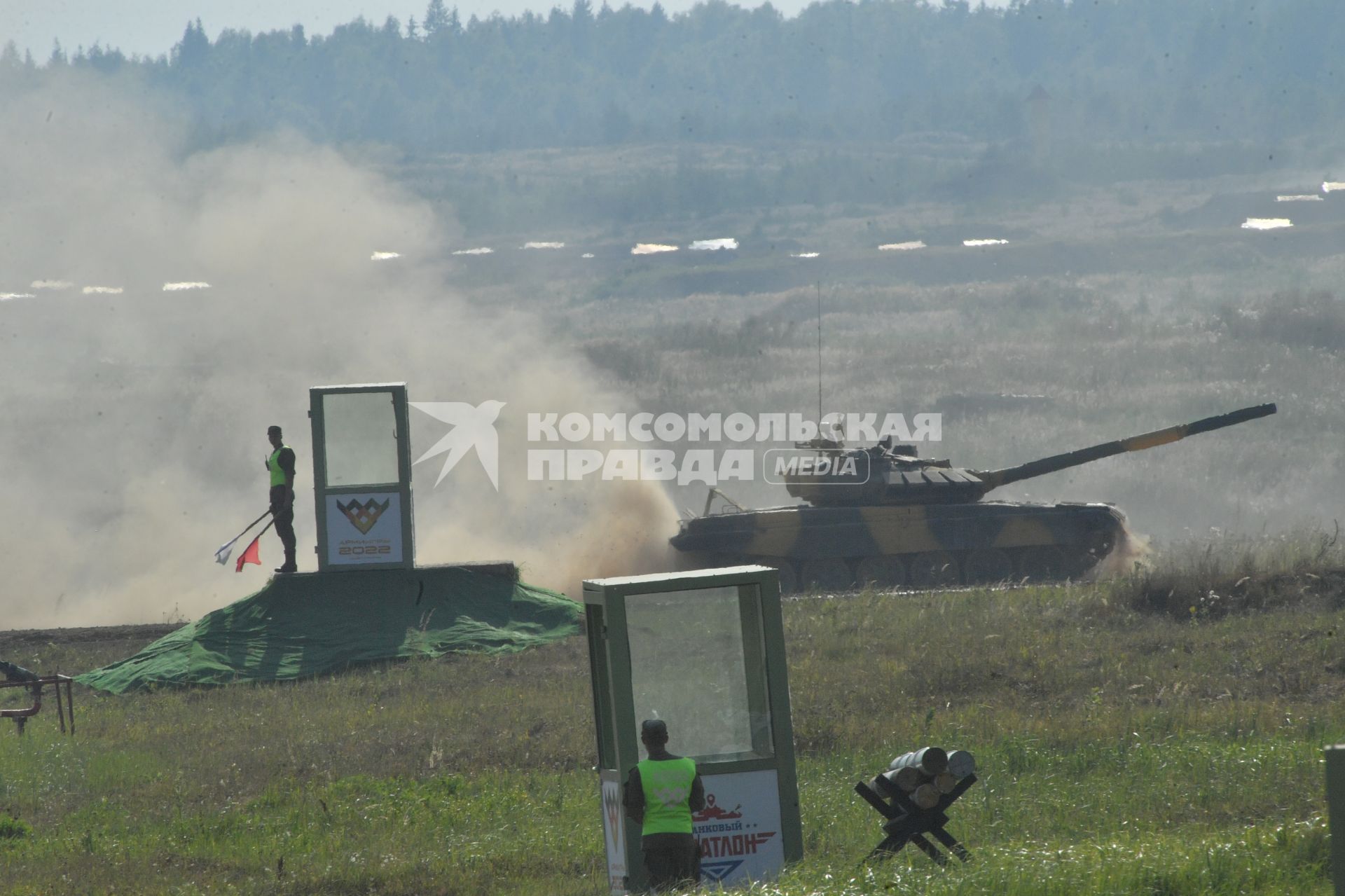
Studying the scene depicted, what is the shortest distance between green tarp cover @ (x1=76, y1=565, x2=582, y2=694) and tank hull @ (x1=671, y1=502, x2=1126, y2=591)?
6.10 m

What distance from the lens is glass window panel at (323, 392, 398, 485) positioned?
19.1 meters

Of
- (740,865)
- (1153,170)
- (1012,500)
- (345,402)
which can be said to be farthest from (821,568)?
(1153,170)

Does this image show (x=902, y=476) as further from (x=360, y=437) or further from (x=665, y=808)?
(x=665, y=808)

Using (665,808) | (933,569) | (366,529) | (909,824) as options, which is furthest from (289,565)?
(909,824)

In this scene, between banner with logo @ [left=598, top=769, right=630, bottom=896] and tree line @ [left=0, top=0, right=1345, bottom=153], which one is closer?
banner with logo @ [left=598, top=769, right=630, bottom=896]

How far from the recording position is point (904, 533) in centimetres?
2597

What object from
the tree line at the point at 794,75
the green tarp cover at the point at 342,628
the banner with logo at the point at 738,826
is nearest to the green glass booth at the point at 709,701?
the banner with logo at the point at 738,826

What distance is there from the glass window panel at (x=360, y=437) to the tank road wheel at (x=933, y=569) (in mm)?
10105

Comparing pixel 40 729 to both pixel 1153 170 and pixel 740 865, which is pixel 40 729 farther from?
pixel 1153 170

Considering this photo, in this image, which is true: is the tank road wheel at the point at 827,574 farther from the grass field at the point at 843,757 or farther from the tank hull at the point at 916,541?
the grass field at the point at 843,757

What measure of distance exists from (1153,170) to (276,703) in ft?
269

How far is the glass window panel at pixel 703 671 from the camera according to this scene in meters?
9.25

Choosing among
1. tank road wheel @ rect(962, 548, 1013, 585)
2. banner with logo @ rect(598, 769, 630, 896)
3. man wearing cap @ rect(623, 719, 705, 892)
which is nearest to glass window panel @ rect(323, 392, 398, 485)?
banner with logo @ rect(598, 769, 630, 896)

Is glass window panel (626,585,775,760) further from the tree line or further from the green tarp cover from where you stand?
the tree line
